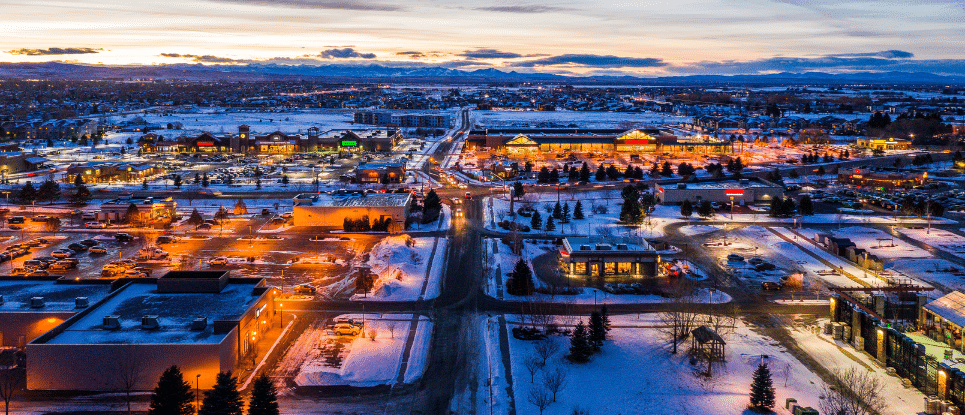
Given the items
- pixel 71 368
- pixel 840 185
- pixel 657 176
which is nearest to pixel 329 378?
pixel 71 368

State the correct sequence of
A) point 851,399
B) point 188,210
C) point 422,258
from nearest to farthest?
point 851,399 < point 422,258 < point 188,210

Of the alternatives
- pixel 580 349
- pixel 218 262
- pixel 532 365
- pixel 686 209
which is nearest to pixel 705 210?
pixel 686 209

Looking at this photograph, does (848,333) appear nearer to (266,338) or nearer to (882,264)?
(882,264)

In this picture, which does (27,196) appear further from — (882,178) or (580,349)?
(882,178)

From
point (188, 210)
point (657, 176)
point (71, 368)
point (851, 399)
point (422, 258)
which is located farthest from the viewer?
point (657, 176)

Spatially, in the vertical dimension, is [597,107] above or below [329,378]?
above

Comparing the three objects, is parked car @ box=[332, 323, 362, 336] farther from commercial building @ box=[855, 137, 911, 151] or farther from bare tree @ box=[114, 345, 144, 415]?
commercial building @ box=[855, 137, 911, 151]

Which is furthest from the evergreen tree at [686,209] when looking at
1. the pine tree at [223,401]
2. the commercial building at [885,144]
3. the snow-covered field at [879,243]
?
the commercial building at [885,144]
